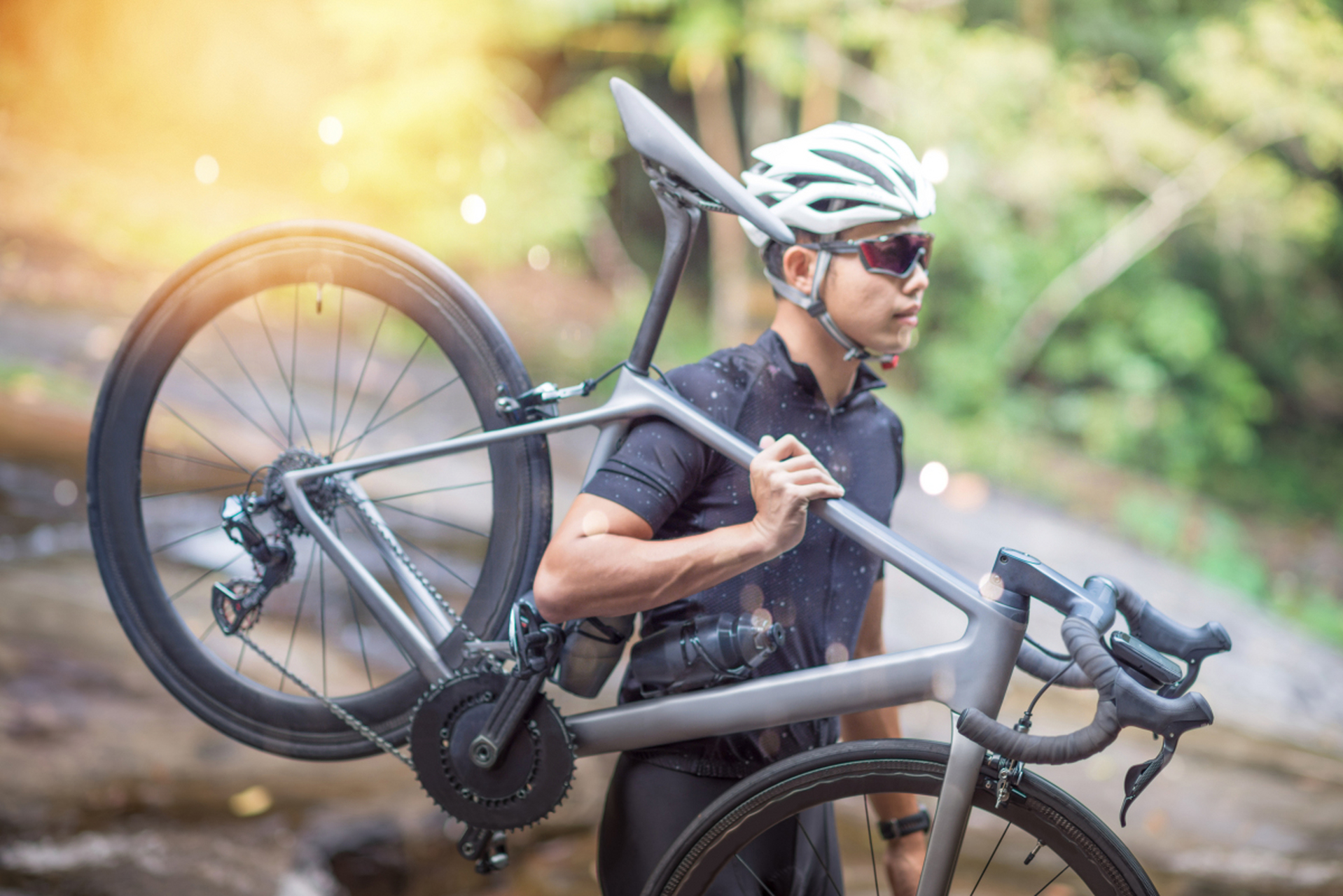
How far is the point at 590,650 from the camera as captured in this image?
136 cm

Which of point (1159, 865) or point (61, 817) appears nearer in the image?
point (61, 817)

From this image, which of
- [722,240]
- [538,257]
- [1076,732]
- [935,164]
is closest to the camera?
[1076,732]

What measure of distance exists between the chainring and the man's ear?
2.38ft

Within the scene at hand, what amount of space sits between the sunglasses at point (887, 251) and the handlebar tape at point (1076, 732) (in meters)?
0.55

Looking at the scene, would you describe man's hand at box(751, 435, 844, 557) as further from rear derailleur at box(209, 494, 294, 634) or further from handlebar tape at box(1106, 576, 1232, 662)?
rear derailleur at box(209, 494, 294, 634)

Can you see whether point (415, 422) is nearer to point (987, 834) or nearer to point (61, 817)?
point (61, 817)

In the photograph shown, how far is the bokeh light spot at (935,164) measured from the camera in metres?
5.24

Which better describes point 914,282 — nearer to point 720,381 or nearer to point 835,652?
point 720,381

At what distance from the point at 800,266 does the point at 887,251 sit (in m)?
0.13

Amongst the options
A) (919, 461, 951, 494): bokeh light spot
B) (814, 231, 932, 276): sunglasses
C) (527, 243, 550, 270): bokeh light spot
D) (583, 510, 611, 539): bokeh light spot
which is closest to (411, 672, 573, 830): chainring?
(583, 510, 611, 539): bokeh light spot

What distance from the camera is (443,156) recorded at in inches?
255

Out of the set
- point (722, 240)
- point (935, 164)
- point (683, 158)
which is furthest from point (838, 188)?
point (722, 240)

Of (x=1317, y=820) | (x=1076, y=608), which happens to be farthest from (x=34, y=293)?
(x=1317, y=820)

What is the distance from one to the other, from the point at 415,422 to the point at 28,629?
292 cm
